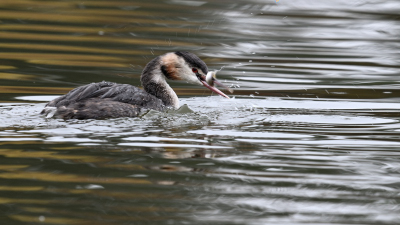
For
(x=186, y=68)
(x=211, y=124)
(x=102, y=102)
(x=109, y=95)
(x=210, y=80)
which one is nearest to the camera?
→ (x=211, y=124)

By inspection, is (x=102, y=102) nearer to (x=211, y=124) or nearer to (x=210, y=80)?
(x=211, y=124)

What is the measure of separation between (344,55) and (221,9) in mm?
3335

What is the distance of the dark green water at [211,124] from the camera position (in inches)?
178

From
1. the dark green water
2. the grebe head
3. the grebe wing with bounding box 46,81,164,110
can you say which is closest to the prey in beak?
the grebe head

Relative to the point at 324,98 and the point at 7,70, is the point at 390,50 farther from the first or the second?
the point at 7,70

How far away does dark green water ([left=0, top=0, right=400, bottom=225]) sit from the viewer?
4.53 meters

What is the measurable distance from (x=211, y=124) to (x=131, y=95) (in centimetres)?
96

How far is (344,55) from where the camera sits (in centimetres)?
1202

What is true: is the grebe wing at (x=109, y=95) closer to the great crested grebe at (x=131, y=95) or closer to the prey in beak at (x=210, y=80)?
the great crested grebe at (x=131, y=95)

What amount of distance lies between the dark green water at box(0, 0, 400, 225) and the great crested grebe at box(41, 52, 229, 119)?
0.58ft

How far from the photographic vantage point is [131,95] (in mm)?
7543

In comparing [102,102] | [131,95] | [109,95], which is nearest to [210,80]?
[131,95]

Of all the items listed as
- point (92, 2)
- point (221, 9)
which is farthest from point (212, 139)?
point (92, 2)

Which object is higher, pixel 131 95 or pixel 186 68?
pixel 186 68
